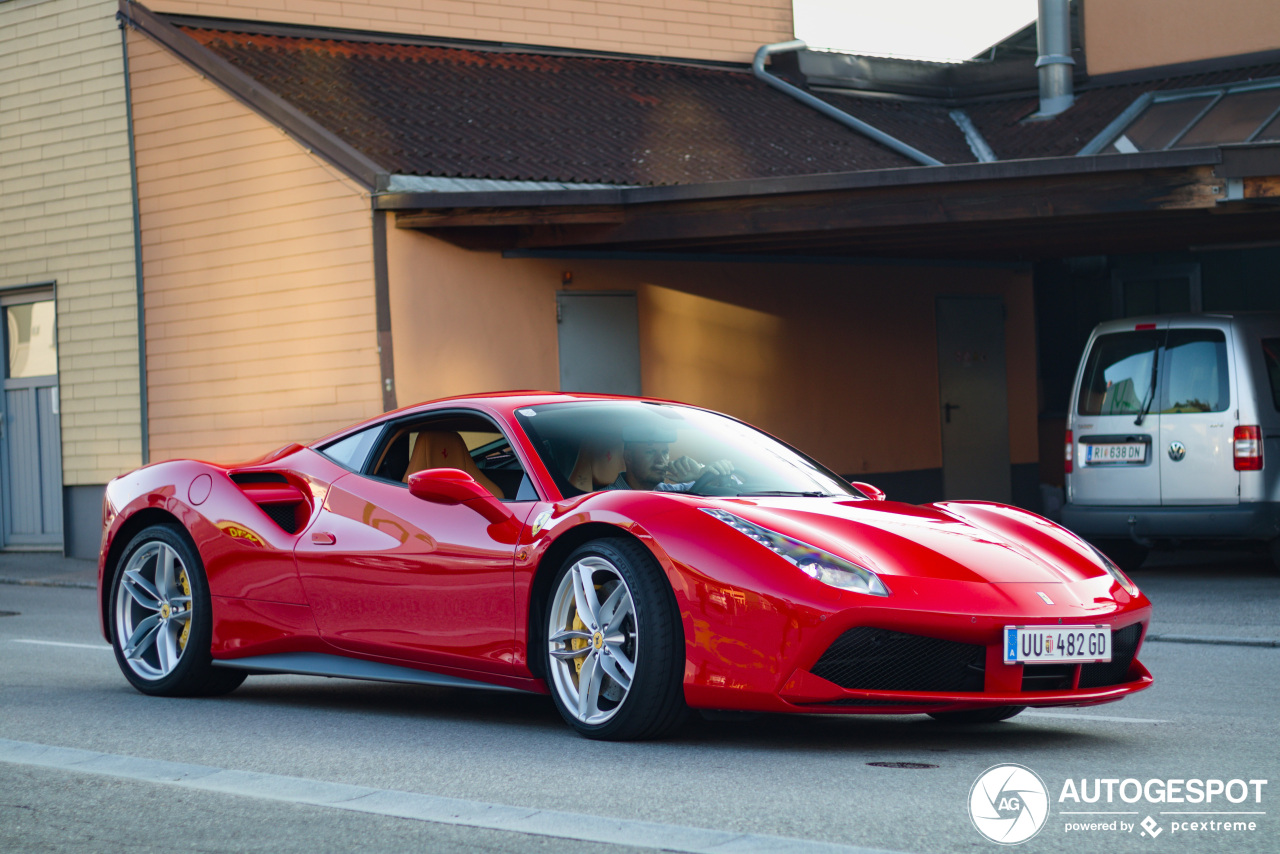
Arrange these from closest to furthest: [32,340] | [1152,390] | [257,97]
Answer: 1. [1152,390]
2. [257,97]
3. [32,340]

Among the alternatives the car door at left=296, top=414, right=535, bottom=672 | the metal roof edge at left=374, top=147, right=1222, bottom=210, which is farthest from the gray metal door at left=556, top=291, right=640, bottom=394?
the car door at left=296, top=414, right=535, bottom=672

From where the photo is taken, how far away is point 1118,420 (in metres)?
12.6

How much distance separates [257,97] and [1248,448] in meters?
9.45

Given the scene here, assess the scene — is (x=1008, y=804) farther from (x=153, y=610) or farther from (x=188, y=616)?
(x=153, y=610)

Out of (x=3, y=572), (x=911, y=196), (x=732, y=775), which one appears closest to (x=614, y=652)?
(x=732, y=775)

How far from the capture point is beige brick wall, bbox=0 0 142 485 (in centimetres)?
1708

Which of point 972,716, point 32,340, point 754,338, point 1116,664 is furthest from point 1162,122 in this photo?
point 1116,664

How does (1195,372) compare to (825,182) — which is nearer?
(1195,372)

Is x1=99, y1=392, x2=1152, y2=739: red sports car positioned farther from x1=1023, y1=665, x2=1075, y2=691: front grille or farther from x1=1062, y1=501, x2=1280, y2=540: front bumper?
x1=1062, y1=501, x2=1280, y2=540: front bumper

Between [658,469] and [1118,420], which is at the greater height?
[1118,420]

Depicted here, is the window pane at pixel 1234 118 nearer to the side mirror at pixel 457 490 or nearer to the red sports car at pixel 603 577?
the red sports car at pixel 603 577

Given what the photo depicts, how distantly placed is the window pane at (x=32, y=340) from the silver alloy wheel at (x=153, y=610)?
1165 cm

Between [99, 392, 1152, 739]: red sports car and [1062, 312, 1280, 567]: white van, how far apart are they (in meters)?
6.30

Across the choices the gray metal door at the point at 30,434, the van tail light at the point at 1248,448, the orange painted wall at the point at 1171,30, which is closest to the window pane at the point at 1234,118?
the orange painted wall at the point at 1171,30
